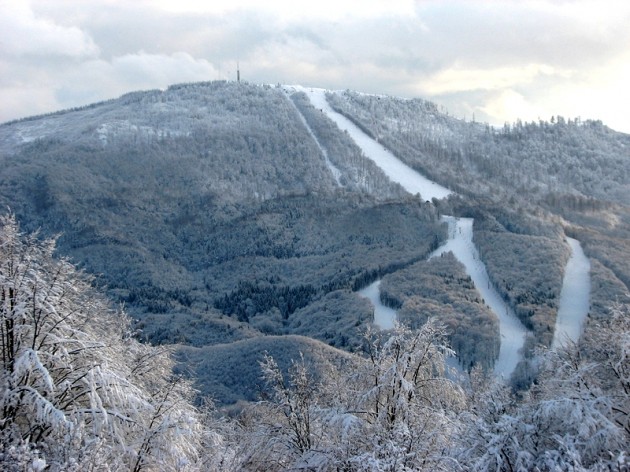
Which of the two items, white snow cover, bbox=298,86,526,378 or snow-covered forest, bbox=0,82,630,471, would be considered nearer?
snow-covered forest, bbox=0,82,630,471

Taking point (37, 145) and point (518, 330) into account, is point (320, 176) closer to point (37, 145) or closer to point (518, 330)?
point (37, 145)

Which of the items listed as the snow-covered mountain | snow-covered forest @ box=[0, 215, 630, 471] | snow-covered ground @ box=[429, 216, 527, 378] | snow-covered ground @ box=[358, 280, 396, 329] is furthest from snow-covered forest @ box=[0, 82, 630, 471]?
snow-covered ground @ box=[358, 280, 396, 329]

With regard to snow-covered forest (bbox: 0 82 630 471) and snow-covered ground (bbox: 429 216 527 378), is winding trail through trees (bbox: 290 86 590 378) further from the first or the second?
snow-covered forest (bbox: 0 82 630 471)

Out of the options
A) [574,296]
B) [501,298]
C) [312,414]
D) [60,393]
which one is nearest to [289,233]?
[501,298]

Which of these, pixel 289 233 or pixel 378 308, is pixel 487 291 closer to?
pixel 378 308

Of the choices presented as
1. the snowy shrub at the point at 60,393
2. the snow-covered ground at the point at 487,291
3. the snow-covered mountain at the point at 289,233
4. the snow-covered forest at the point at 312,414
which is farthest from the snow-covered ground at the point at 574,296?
the snowy shrub at the point at 60,393

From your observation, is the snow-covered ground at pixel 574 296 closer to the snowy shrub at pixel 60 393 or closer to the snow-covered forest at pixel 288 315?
the snow-covered forest at pixel 288 315

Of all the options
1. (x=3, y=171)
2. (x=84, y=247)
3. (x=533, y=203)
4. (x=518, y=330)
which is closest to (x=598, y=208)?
(x=533, y=203)
